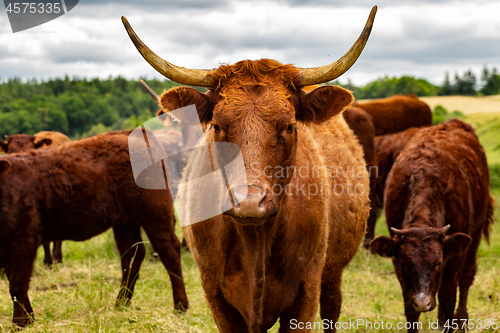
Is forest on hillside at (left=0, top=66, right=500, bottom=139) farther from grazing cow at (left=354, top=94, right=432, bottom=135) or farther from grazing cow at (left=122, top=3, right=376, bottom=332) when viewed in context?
grazing cow at (left=122, top=3, right=376, bottom=332)

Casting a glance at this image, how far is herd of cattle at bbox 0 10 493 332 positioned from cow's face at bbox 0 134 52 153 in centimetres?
230

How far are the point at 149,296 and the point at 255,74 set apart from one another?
4137 millimetres

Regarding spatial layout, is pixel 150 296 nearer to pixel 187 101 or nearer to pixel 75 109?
pixel 187 101

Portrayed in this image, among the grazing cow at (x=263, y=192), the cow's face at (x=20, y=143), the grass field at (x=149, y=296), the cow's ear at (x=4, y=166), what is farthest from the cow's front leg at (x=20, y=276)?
the cow's face at (x=20, y=143)

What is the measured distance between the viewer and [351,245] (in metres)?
4.21

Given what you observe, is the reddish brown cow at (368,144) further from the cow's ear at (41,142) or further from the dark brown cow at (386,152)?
the cow's ear at (41,142)

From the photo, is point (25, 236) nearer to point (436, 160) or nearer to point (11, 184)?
point (11, 184)

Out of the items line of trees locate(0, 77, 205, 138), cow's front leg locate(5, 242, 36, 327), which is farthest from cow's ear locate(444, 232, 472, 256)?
line of trees locate(0, 77, 205, 138)

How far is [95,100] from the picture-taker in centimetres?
3491

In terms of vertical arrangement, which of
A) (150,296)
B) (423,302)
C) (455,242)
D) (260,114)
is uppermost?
(260,114)

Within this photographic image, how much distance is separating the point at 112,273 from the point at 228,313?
4.37 metres

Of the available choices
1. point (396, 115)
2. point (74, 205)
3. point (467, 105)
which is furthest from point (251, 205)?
point (467, 105)

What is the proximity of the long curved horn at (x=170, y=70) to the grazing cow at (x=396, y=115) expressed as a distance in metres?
11.3

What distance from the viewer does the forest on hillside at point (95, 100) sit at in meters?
25.7
